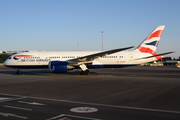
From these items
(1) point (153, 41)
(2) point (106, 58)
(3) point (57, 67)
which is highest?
(1) point (153, 41)

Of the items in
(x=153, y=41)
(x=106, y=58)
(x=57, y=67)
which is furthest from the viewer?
(x=153, y=41)

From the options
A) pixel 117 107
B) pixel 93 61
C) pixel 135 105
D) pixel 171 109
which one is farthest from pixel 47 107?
pixel 93 61

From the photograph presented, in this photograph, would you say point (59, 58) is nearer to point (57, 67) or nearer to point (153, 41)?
point (57, 67)

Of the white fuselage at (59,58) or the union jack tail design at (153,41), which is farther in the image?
the union jack tail design at (153,41)

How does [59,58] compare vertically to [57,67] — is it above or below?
above

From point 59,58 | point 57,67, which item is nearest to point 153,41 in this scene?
point 59,58

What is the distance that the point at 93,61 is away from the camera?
27562 millimetres

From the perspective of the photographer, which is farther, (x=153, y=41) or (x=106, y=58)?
(x=153, y=41)

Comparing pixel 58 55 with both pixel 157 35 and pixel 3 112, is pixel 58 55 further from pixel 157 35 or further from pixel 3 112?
pixel 3 112

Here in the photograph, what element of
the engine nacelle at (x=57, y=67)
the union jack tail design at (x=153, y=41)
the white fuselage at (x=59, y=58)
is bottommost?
the engine nacelle at (x=57, y=67)

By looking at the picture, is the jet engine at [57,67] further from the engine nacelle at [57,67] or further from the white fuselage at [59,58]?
the white fuselage at [59,58]

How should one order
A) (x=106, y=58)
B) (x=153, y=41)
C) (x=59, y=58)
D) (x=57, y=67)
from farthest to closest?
(x=153, y=41) < (x=59, y=58) < (x=106, y=58) < (x=57, y=67)

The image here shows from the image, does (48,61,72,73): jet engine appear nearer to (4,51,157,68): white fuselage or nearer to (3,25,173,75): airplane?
(3,25,173,75): airplane

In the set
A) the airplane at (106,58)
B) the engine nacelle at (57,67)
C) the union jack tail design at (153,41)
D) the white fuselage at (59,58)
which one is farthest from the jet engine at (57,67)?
the union jack tail design at (153,41)
